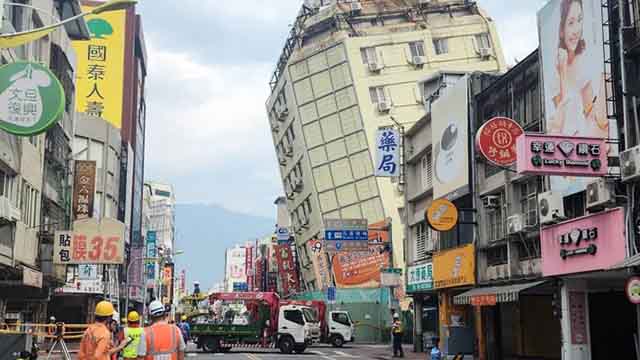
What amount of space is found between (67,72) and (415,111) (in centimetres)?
3168

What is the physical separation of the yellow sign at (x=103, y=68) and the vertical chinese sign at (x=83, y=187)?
32.1 m

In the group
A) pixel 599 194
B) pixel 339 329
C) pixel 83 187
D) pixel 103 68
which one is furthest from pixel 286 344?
pixel 103 68

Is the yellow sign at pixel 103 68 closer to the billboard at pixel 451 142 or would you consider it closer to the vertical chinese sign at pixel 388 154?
the vertical chinese sign at pixel 388 154

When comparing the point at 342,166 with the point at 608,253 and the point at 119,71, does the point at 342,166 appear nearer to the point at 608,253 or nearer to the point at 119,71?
the point at 119,71

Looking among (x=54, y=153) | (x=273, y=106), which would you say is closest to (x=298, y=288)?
(x=273, y=106)

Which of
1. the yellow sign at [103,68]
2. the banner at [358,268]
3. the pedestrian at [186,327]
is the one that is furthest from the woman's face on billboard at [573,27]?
the yellow sign at [103,68]

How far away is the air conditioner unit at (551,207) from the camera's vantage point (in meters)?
23.5

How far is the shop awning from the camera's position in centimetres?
2567

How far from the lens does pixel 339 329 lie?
4812cm

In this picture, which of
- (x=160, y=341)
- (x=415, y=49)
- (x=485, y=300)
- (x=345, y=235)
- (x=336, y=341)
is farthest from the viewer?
(x=415, y=49)

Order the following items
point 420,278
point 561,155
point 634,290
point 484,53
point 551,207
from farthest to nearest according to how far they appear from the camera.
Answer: point 484,53, point 420,278, point 551,207, point 561,155, point 634,290

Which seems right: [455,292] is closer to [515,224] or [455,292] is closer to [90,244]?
[515,224]

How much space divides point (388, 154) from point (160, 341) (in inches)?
1352

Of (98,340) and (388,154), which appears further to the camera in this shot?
(388,154)
